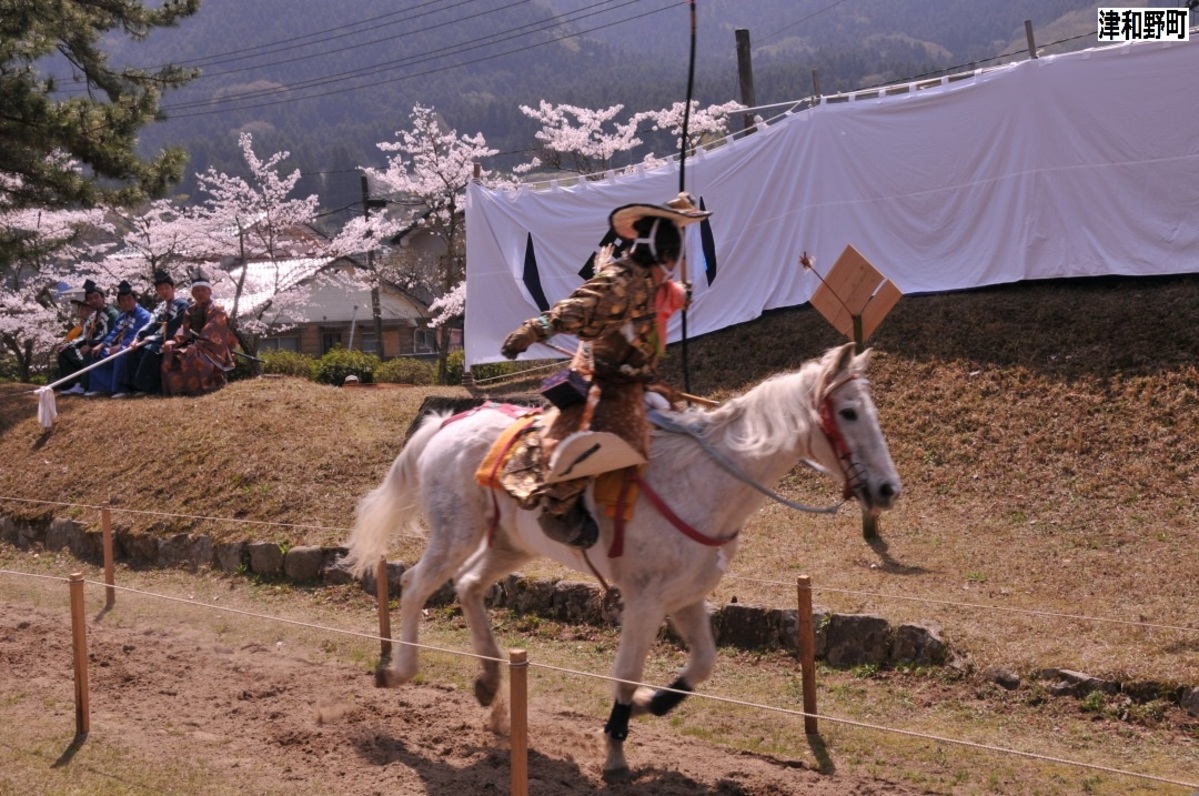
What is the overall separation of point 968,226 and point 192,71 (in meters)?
10.8

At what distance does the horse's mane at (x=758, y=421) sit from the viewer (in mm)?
5457

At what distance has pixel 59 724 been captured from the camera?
666cm

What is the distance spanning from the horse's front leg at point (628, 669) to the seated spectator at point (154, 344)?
12.5 meters

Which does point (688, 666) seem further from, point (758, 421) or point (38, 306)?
point (38, 306)

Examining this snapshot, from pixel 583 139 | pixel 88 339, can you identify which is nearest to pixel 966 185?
pixel 88 339

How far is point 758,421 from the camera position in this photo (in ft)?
18.3

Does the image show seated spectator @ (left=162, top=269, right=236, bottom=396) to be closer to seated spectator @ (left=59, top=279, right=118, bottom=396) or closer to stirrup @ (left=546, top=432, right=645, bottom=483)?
seated spectator @ (left=59, top=279, right=118, bottom=396)

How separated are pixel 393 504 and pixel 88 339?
42.0 feet

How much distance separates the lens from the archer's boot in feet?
18.5

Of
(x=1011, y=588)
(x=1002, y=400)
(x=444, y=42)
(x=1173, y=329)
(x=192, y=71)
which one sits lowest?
(x=1011, y=588)

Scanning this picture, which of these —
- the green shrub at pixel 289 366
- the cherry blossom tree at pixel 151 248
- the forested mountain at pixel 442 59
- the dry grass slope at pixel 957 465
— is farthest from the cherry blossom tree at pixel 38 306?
the forested mountain at pixel 442 59

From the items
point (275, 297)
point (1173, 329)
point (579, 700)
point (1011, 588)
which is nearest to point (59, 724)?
point (579, 700)

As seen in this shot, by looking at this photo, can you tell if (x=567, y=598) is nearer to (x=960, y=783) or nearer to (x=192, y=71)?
(x=960, y=783)

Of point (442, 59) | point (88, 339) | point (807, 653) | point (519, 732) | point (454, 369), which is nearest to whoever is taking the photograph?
point (519, 732)
